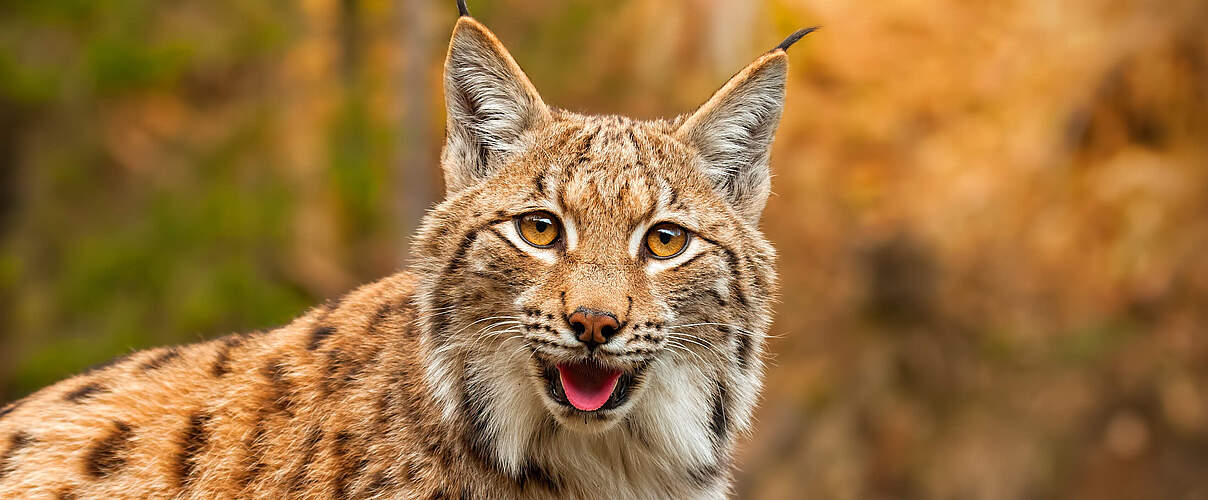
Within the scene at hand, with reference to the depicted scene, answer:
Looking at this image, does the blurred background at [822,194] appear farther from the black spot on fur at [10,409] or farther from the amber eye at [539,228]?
the amber eye at [539,228]

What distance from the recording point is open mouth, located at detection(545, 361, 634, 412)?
155 inches

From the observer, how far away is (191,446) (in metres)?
4.44

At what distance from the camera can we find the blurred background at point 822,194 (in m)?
11.6

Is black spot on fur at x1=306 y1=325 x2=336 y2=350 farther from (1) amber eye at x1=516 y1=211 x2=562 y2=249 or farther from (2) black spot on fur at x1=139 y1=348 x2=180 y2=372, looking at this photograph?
(1) amber eye at x1=516 y1=211 x2=562 y2=249

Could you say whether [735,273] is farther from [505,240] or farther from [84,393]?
[84,393]

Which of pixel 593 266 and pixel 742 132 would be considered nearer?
pixel 593 266

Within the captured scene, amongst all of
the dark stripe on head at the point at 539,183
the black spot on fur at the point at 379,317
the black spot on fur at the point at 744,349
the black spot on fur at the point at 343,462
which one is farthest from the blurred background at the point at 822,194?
the black spot on fur at the point at 744,349

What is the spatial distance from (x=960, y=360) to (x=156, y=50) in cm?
964

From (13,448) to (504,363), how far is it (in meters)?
1.99

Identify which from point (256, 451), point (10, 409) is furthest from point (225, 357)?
point (10, 409)

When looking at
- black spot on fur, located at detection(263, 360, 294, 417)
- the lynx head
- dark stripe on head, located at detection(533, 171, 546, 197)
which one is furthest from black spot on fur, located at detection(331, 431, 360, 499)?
dark stripe on head, located at detection(533, 171, 546, 197)

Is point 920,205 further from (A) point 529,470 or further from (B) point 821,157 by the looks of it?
(A) point 529,470

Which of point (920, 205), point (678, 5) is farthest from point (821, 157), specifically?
point (678, 5)

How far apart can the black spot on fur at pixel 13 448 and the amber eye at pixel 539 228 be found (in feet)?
Result: 6.95
